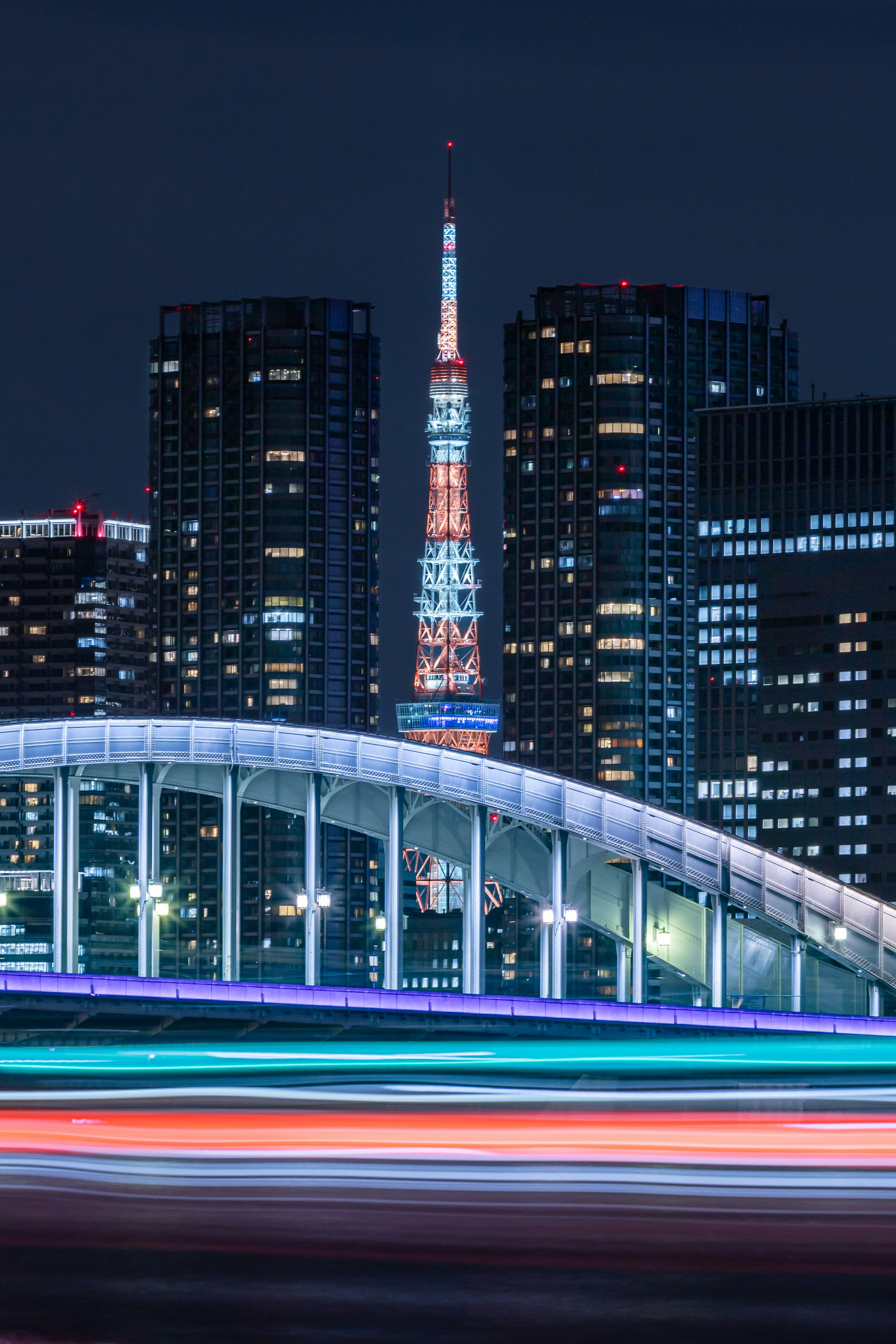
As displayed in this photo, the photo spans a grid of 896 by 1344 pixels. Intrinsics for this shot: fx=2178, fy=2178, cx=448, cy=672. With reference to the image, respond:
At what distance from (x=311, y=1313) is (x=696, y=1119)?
19255 mm

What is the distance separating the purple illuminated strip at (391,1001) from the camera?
102188 millimetres

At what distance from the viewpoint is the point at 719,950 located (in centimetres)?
12875

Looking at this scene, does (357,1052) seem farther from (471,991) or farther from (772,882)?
(772,882)

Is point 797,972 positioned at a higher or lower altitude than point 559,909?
lower

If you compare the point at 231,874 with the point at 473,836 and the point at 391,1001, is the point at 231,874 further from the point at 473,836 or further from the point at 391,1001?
the point at 391,1001

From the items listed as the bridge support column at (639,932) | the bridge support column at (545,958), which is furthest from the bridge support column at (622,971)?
the bridge support column at (545,958)

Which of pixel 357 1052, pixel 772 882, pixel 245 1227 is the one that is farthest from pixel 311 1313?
pixel 772 882

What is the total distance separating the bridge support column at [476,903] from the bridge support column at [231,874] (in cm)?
1348

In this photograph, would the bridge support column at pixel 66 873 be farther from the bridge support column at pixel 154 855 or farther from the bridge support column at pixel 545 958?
the bridge support column at pixel 545 958

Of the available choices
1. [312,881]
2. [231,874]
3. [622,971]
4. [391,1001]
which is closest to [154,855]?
[231,874]

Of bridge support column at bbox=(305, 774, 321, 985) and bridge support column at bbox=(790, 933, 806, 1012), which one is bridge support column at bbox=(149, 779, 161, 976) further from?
bridge support column at bbox=(790, 933, 806, 1012)

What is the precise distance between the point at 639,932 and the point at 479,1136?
87.4m

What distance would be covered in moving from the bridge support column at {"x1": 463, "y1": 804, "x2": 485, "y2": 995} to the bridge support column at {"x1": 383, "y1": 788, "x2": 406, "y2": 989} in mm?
503

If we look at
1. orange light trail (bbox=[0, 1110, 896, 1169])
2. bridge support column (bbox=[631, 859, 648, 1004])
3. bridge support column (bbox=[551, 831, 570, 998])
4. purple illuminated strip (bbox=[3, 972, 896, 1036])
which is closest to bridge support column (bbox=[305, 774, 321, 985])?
purple illuminated strip (bbox=[3, 972, 896, 1036])
